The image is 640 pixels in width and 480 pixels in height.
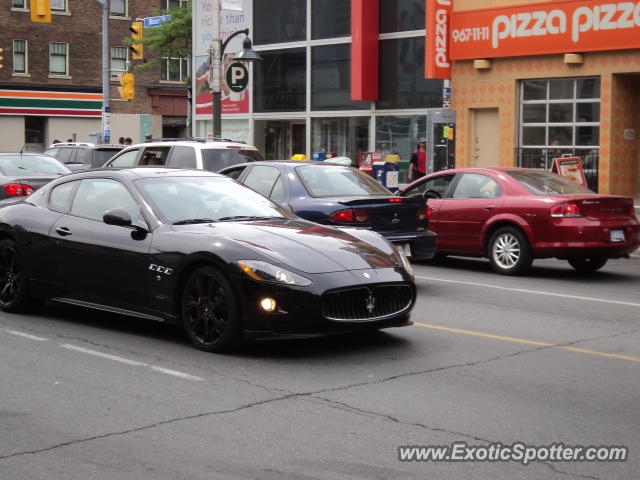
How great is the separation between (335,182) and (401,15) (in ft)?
53.3

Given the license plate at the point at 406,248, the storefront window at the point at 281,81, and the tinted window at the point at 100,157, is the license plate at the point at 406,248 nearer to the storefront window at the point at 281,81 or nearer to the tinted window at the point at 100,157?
the tinted window at the point at 100,157

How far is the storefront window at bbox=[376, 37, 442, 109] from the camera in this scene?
27.5 metres

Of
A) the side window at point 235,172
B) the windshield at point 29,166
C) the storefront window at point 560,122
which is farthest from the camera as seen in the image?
the storefront window at point 560,122

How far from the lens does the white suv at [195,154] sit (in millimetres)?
16656

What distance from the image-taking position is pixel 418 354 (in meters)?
8.27

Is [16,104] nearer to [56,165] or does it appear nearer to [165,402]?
[56,165]

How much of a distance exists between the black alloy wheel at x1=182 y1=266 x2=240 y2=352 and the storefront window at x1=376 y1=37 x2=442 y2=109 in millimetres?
19801

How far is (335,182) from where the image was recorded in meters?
12.8

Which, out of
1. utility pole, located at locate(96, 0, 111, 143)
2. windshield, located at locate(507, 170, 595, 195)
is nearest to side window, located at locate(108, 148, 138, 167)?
windshield, located at locate(507, 170, 595, 195)

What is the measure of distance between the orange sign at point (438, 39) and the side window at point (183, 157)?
11.0 meters

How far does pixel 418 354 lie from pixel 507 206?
21.1ft

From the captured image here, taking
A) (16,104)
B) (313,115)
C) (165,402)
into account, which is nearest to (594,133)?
(313,115)

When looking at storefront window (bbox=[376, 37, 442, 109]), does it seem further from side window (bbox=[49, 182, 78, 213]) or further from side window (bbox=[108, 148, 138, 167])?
side window (bbox=[49, 182, 78, 213])

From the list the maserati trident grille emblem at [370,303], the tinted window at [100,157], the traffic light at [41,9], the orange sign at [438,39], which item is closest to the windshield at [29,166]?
the tinted window at [100,157]
